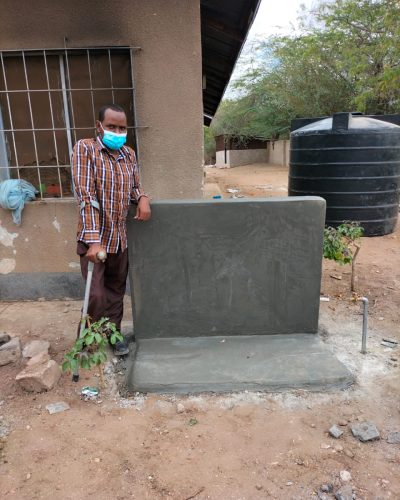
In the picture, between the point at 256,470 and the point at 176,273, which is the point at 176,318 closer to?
the point at 176,273

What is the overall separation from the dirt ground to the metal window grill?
215 cm

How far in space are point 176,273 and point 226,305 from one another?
47 cm

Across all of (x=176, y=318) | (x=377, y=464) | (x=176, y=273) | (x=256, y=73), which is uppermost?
(x=256, y=73)

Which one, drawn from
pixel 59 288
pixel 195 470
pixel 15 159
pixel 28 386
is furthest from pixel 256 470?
pixel 15 159

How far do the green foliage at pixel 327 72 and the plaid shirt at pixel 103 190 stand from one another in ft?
27.2

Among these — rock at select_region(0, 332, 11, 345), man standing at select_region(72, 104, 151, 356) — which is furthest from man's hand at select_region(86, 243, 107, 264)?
rock at select_region(0, 332, 11, 345)

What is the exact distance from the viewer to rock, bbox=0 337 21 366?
315 cm

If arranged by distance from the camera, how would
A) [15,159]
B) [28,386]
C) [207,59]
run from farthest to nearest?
1. [207,59]
2. [15,159]
3. [28,386]

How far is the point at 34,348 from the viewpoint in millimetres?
3277

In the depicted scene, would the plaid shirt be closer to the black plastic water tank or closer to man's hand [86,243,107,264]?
man's hand [86,243,107,264]

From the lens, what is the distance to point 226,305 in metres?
3.33

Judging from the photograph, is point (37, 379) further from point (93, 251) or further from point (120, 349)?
point (93, 251)

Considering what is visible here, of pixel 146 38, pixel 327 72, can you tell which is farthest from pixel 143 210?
pixel 327 72

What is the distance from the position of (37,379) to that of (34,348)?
54 centimetres
